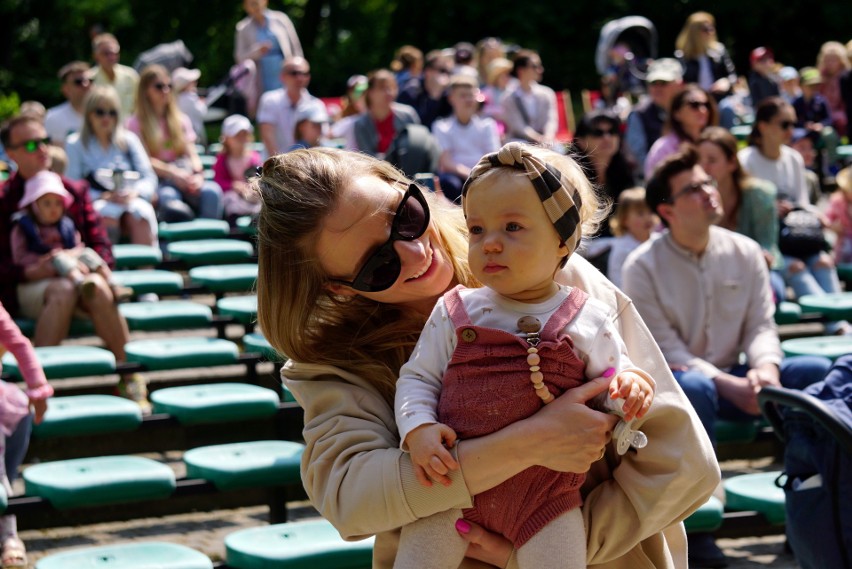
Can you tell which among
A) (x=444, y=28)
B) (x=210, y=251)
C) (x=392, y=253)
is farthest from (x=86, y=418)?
(x=444, y=28)

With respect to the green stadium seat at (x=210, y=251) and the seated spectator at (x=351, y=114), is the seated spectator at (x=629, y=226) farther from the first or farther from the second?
the seated spectator at (x=351, y=114)

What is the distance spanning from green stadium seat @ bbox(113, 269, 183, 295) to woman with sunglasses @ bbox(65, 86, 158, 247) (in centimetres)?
96

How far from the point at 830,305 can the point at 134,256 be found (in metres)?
3.68

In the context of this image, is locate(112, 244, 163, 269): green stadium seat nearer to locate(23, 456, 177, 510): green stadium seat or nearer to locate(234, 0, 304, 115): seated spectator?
locate(23, 456, 177, 510): green stadium seat

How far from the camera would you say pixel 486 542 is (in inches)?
69.4

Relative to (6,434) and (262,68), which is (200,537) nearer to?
(6,434)

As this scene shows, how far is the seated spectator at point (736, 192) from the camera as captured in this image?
229 inches

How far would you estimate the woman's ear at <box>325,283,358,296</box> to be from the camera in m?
1.98

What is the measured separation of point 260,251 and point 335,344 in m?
0.19

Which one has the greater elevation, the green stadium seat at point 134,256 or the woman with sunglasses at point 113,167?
the woman with sunglasses at point 113,167

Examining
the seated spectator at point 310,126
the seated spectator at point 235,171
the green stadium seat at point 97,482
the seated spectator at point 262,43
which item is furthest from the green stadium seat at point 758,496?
the seated spectator at point 262,43

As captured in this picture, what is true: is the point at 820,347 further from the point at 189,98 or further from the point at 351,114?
the point at 189,98

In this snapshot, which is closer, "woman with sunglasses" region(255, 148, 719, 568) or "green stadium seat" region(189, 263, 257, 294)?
"woman with sunglasses" region(255, 148, 719, 568)

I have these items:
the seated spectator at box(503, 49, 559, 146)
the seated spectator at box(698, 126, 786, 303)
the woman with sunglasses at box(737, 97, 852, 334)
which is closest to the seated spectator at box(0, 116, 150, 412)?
the seated spectator at box(698, 126, 786, 303)
